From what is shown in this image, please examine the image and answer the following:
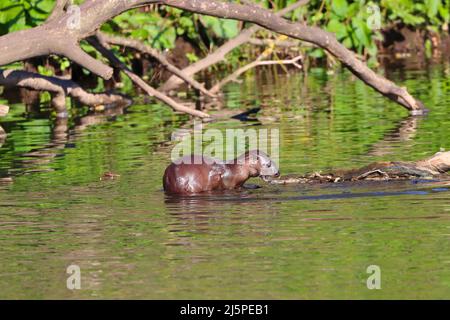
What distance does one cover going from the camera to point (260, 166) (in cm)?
1081

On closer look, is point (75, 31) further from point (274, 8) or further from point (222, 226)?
point (274, 8)

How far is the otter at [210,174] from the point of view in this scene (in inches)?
418

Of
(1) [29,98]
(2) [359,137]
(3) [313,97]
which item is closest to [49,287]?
(2) [359,137]

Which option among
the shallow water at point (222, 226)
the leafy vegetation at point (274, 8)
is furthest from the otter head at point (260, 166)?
the leafy vegetation at point (274, 8)

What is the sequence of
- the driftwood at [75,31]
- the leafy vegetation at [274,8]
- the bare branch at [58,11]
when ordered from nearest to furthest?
the driftwood at [75,31] → the bare branch at [58,11] → the leafy vegetation at [274,8]

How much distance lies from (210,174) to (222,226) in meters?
1.56

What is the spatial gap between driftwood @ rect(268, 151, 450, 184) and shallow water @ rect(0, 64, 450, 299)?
0.14 m

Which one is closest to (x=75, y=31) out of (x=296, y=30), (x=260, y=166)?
(x=260, y=166)

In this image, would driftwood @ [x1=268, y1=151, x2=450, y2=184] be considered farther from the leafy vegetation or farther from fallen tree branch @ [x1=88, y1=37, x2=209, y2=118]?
the leafy vegetation

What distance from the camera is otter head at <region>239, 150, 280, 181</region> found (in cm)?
1077

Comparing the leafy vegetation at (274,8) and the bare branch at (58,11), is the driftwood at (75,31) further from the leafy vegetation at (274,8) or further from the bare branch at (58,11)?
the leafy vegetation at (274,8)

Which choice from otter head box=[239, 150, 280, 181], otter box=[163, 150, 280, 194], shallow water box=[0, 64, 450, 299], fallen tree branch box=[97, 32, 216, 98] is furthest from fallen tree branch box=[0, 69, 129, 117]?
otter head box=[239, 150, 280, 181]

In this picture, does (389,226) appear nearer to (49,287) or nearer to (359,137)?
(49,287)
